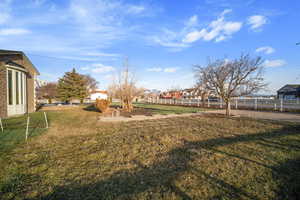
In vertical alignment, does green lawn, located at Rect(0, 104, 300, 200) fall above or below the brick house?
below

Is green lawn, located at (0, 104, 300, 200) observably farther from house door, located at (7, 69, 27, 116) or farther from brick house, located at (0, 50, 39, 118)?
house door, located at (7, 69, 27, 116)

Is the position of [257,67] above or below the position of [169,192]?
above

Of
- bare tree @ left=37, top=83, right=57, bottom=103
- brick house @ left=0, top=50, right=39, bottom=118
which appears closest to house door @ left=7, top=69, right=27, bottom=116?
brick house @ left=0, top=50, right=39, bottom=118

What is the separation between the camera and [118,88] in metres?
16.6

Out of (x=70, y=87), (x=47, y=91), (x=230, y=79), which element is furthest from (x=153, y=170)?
(x=47, y=91)

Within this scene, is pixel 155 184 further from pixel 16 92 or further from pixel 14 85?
pixel 16 92

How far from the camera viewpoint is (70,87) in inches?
918

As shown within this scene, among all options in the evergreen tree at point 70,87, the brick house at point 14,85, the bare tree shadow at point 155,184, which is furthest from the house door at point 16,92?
the bare tree shadow at point 155,184

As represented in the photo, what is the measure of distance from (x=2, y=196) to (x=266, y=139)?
7342mm

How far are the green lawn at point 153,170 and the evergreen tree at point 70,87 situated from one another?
69.8 ft

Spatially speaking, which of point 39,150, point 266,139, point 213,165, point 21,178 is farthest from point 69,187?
point 266,139

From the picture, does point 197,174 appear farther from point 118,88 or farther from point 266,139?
point 118,88

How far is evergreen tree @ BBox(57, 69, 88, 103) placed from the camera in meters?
23.2

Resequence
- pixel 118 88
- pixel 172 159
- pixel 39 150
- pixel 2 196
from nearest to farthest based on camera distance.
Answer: pixel 2 196
pixel 172 159
pixel 39 150
pixel 118 88
